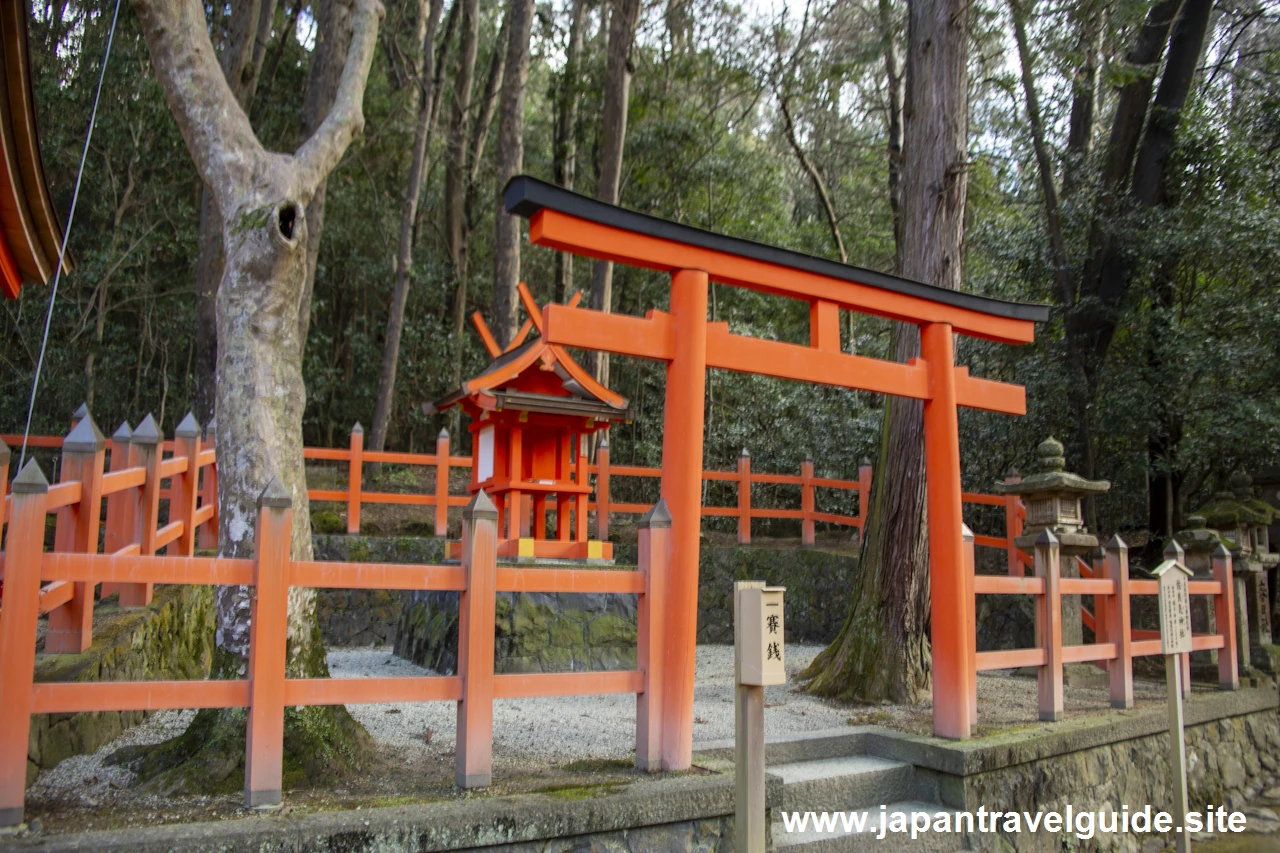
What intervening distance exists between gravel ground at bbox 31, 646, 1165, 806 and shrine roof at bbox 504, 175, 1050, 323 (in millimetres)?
2695

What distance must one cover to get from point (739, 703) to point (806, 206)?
21465 mm

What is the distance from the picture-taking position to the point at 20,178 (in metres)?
4.51

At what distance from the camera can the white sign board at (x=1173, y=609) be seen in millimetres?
5531

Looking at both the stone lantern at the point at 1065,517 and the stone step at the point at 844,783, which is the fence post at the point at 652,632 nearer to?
the stone step at the point at 844,783

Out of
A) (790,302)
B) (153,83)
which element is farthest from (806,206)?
(153,83)

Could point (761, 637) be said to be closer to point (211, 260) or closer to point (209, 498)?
point (209, 498)

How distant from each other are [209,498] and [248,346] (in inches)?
165

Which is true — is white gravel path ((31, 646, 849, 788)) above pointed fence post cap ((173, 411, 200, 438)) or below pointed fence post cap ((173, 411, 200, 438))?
below

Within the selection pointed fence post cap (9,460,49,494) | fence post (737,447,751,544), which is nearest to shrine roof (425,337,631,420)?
fence post (737,447,751,544)

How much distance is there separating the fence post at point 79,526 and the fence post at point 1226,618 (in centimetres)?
864

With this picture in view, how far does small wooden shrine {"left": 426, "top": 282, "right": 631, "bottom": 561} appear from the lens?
8.42 meters

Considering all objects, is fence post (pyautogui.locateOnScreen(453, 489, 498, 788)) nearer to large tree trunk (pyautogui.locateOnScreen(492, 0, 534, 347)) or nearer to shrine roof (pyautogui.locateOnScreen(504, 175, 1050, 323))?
shrine roof (pyautogui.locateOnScreen(504, 175, 1050, 323))

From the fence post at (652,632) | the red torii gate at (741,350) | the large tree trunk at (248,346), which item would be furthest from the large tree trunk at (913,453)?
the large tree trunk at (248,346)

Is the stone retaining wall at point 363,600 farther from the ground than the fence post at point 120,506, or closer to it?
closer to it
